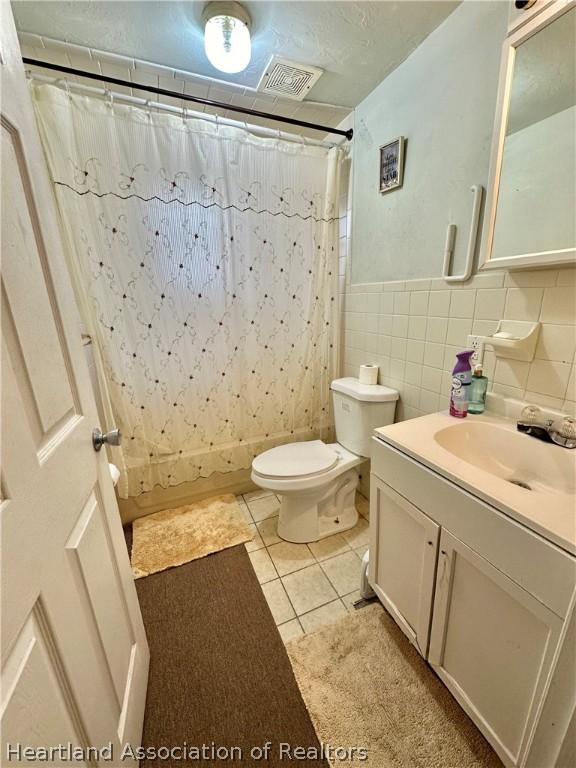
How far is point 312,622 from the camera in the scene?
123 centimetres

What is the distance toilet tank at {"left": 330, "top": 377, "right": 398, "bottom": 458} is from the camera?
1.54m

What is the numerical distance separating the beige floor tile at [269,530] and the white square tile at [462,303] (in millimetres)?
1380

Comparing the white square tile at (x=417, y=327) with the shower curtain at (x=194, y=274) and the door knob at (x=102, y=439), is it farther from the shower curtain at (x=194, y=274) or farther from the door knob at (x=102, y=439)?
the door knob at (x=102, y=439)

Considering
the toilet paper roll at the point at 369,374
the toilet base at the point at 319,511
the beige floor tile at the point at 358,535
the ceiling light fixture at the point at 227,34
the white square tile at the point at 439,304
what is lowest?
the beige floor tile at the point at 358,535

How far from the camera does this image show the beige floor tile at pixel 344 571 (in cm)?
138

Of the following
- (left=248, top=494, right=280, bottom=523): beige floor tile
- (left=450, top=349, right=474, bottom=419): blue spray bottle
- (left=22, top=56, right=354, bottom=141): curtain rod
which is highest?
(left=22, top=56, right=354, bottom=141): curtain rod

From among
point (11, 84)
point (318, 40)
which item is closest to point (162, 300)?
point (11, 84)

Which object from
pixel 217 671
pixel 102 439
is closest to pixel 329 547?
pixel 217 671

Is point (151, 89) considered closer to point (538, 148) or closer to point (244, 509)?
point (538, 148)

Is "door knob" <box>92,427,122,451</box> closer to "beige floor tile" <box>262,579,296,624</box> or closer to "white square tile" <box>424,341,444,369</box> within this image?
"beige floor tile" <box>262,579,296,624</box>

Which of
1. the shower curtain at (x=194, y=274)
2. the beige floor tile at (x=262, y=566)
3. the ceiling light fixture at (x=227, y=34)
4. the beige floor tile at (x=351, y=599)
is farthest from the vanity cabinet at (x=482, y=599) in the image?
the ceiling light fixture at (x=227, y=34)

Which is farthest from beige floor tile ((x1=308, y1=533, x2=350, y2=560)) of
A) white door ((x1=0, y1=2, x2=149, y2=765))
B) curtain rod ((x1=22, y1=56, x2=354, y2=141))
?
curtain rod ((x1=22, y1=56, x2=354, y2=141))

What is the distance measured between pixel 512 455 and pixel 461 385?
266 millimetres

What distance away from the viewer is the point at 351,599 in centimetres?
132
